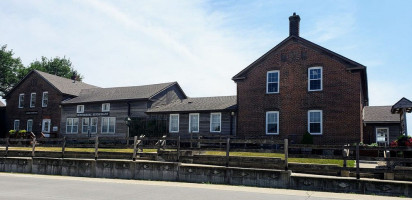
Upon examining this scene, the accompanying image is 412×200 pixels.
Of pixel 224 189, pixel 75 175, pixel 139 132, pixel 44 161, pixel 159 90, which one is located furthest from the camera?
pixel 159 90

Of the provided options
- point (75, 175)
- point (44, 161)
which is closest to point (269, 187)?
point (75, 175)

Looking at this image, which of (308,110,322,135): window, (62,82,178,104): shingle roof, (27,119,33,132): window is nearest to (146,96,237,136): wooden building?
(62,82,178,104): shingle roof

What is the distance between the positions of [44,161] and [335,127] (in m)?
18.2

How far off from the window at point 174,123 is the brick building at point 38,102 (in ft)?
Answer: 48.8

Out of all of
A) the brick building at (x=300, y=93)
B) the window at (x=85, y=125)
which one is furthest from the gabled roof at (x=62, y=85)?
the brick building at (x=300, y=93)

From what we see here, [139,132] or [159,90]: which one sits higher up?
[159,90]

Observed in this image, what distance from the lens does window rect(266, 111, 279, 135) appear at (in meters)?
26.0

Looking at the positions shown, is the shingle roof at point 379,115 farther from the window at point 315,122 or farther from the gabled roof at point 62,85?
the gabled roof at point 62,85

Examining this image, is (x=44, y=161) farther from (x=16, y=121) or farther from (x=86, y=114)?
(x=16, y=121)

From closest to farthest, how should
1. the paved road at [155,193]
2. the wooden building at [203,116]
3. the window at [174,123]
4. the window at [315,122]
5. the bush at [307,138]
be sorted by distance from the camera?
the paved road at [155,193], the bush at [307,138], the window at [315,122], the wooden building at [203,116], the window at [174,123]

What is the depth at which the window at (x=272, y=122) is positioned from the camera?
26.0 m

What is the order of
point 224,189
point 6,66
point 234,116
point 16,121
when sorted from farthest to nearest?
point 6,66 → point 16,121 → point 234,116 → point 224,189

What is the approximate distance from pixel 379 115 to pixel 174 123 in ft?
55.2

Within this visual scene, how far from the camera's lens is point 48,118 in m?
39.7
